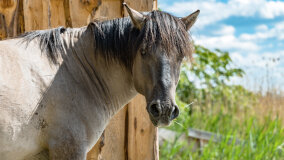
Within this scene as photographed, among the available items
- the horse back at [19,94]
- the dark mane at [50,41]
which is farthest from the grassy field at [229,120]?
the horse back at [19,94]

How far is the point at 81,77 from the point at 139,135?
1189 mm

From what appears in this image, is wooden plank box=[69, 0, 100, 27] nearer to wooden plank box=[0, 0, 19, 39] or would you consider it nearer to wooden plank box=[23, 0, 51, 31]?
wooden plank box=[23, 0, 51, 31]

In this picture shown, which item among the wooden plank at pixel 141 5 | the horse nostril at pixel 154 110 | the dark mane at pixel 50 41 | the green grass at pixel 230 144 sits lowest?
the green grass at pixel 230 144

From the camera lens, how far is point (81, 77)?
266cm

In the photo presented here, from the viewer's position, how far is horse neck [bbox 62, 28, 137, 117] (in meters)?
2.71

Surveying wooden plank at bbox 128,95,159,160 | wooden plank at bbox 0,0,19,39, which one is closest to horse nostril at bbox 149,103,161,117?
wooden plank at bbox 128,95,159,160

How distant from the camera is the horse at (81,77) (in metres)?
2.30

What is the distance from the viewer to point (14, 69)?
2359mm

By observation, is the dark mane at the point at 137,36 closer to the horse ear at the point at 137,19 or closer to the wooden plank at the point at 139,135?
the horse ear at the point at 137,19

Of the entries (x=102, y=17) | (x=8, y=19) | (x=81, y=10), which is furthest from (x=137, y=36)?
(x=8, y=19)

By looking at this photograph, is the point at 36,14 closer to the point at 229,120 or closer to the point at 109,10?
the point at 109,10

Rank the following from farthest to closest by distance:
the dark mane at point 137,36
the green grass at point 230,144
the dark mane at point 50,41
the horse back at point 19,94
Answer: the green grass at point 230,144 → the dark mane at point 50,41 → the dark mane at point 137,36 → the horse back at point 19,94

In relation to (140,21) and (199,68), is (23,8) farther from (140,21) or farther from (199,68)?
(199,68)

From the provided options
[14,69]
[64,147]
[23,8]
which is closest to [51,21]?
[23,8]
